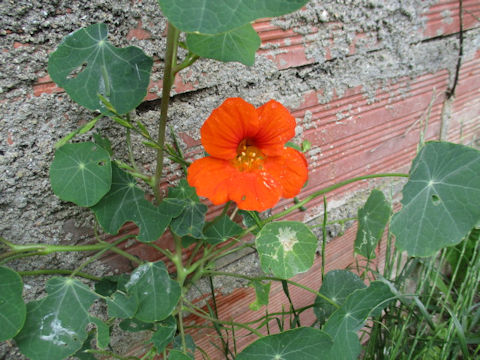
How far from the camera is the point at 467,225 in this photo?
535 millimetres

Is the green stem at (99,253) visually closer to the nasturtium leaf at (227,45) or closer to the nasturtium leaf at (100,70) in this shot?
the nasturtium leaf at (100,70)

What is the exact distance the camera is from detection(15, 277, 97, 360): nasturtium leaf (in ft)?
1.66

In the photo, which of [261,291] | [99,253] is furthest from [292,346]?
[99,253]

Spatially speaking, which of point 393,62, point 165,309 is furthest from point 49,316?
point 393,62

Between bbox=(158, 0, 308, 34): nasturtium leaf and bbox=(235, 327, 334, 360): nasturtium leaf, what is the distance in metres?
0.47

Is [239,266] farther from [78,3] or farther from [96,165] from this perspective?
[78,3]

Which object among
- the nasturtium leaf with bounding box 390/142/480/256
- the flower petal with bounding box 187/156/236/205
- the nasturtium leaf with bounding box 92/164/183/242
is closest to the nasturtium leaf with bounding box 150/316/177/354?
the nasturtium leaf with bounding box 92/164/183/242

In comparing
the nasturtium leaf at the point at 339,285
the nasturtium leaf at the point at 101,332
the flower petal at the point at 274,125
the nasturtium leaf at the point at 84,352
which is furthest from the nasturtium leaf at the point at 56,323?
the nasturtium leaf at the point at 339,285

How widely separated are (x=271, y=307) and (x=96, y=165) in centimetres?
72

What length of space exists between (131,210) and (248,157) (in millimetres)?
217

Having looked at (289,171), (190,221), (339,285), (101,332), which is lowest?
(339,285)

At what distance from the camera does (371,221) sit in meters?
0.76

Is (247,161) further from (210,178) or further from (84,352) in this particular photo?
(84,352)

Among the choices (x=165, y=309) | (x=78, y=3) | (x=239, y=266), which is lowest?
(x=239, y=266)
